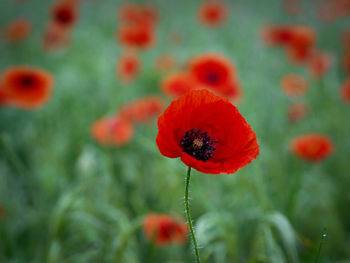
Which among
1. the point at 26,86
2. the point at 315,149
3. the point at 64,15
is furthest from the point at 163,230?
the point at 64,15

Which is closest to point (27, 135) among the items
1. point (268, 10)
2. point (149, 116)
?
point (149, 116)

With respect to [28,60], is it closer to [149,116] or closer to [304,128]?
[149,116]

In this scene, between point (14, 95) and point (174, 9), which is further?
point (174, 9)

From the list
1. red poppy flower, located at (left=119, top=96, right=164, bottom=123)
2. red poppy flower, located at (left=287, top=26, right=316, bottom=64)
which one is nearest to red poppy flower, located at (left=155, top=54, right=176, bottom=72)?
red poppy flower, located at (left=119, top=96, right=164, bottom=123)

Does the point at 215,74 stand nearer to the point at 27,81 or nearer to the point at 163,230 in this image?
the point at 163,230

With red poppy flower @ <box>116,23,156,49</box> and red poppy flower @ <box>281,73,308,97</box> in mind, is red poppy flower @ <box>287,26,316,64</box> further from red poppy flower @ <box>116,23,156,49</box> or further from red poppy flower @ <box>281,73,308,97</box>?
red poppy flower @ <box>116,23,156,49</box>
